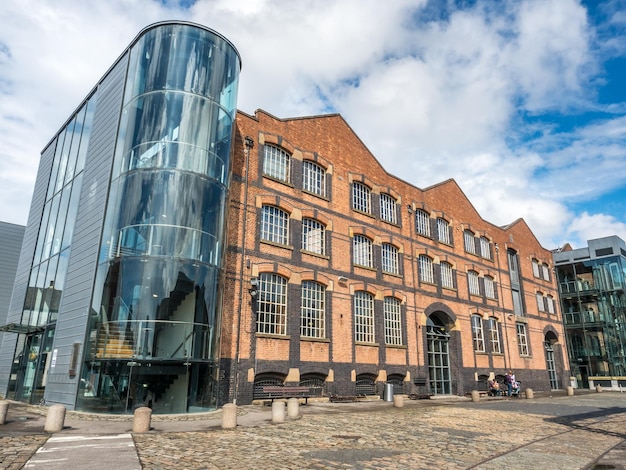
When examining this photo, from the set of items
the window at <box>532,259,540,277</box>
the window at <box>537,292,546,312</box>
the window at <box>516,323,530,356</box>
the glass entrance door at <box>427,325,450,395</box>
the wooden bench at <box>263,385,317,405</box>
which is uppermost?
the window at <box>532,259,540,277</box>

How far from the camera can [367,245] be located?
23156mm

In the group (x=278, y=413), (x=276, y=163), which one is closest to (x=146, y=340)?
(x=278, y=413)

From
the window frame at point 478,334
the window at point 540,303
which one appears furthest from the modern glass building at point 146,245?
the window at point 540,303

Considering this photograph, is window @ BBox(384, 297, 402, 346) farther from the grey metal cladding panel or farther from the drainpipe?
the grey metal cladding panel

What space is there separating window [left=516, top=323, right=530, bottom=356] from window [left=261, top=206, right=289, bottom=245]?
2108 cm

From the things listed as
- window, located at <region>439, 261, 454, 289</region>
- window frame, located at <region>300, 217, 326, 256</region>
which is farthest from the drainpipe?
window, located at <region>439, 261, 454, 289</region>

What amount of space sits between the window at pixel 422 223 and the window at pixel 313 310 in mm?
9174

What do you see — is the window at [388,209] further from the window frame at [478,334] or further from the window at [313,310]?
the window frame at [478,334]

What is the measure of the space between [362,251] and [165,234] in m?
11.4

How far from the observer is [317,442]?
918 centimetres

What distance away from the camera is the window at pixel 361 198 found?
76.4ft

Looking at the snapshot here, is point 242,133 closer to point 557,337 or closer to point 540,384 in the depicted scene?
point 540,384

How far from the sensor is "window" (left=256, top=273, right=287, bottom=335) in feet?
57.7

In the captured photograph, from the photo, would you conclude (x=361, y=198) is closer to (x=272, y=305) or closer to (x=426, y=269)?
(x=426, y=269)
